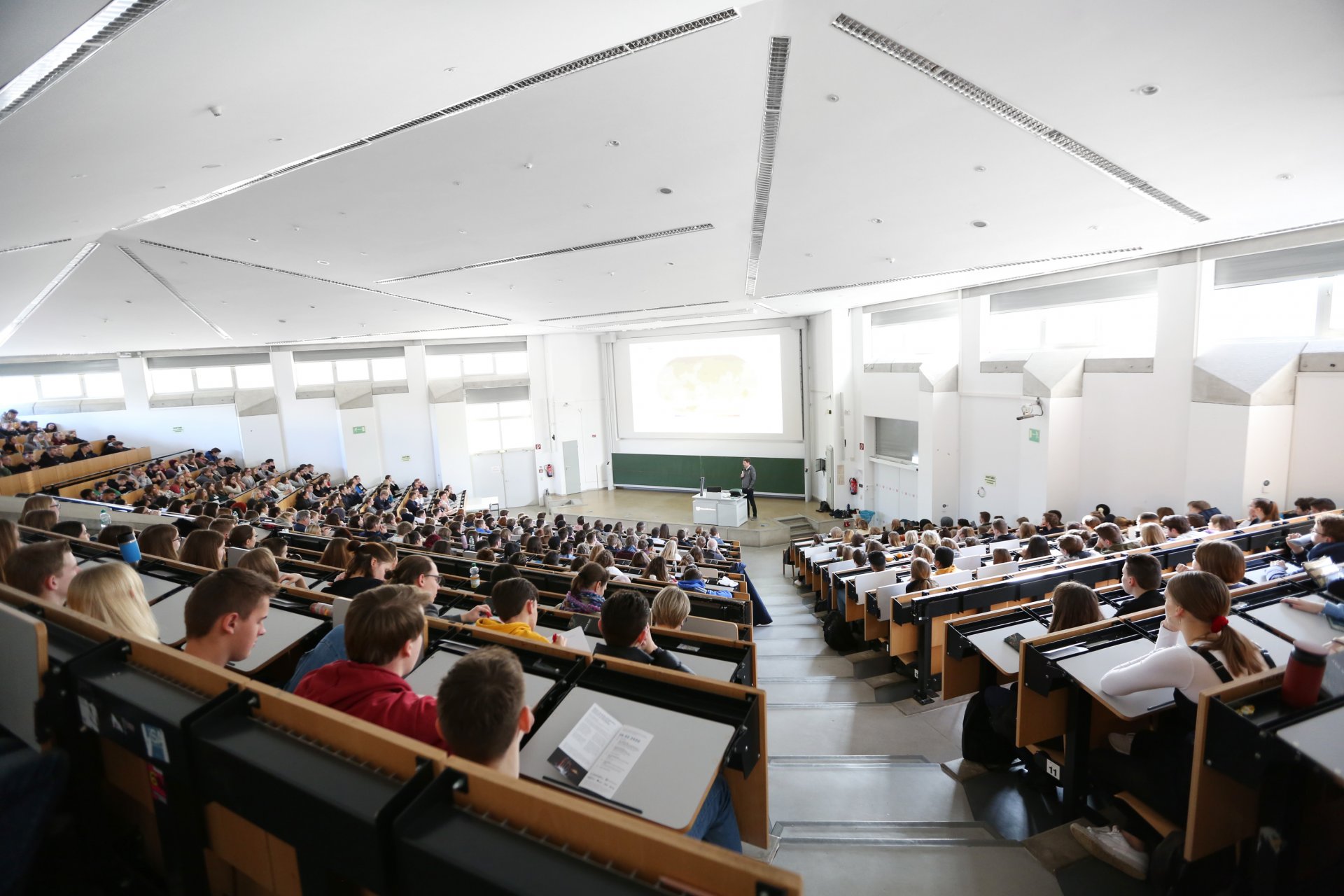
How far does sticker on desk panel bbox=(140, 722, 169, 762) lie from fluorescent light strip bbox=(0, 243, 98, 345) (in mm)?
8549

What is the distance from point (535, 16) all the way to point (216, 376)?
1994cm

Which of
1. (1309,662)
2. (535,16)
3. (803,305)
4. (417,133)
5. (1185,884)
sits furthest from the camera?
(803,305)

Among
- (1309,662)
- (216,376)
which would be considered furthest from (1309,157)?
(216,376)

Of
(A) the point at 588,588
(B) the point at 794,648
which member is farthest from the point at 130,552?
(B) the point at 794,648

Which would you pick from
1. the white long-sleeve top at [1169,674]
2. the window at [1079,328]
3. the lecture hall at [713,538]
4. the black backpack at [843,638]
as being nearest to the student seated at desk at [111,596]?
the lecture hall at [713,538]

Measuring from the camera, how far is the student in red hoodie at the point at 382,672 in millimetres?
1751

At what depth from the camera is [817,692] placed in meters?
5.29

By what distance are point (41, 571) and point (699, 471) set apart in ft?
58.8

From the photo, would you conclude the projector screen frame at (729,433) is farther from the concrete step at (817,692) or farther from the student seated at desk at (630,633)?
the student seated at desk at (630,633)

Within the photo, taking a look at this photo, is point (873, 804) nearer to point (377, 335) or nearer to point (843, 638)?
point (843, 638)

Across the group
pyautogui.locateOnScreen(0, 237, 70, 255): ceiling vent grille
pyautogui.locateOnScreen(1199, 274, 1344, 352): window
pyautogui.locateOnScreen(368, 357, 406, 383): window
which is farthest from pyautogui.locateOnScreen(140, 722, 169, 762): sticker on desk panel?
pyautogui.locateOnScreen(368, 357, 406, 383): window

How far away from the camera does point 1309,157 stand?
4.72m

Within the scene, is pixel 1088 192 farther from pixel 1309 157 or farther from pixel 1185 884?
pixel 1185 884

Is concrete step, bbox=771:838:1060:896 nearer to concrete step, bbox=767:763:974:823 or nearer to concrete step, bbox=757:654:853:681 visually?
concrete step, bbox=767:763:974:823
